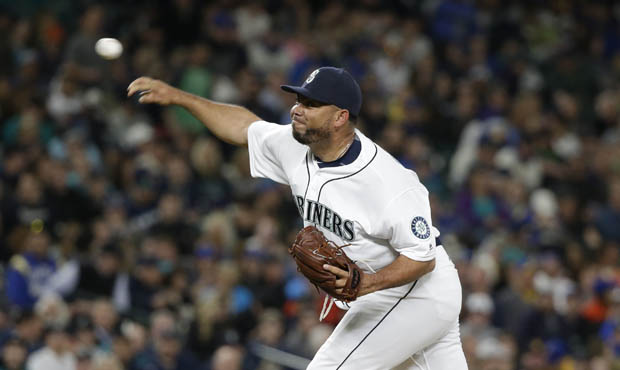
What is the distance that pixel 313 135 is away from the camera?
4430 millimetres

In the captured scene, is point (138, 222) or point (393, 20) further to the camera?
point (393, 20)

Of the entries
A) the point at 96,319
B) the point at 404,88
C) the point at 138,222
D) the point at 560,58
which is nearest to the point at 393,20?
the point at 404,88

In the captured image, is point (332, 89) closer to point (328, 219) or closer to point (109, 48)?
point (328, 219)

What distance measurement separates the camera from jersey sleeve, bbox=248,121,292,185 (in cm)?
486

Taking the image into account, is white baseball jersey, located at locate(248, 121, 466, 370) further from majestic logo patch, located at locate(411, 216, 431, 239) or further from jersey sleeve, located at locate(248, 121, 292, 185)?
jersey sleeve, located at locate(248, 121, 292, 185)

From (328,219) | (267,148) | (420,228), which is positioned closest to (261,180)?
(267,148)

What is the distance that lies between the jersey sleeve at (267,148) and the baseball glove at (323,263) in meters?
0.75

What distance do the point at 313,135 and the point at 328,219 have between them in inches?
16.2

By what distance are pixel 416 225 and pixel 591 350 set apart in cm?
596

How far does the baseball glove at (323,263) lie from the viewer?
414cm

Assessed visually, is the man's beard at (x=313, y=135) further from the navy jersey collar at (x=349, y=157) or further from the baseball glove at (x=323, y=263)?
the baseball glove at (x=323, y=263)

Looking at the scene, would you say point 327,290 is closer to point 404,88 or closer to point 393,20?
point 404,88

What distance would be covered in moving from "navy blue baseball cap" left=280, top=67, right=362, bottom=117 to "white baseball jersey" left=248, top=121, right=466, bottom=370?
24cm

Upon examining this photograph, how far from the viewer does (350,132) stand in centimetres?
452
